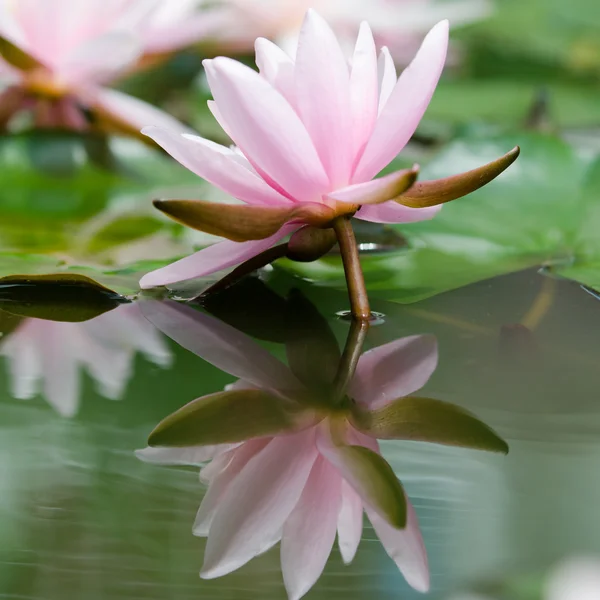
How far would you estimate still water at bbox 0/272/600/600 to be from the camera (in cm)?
22

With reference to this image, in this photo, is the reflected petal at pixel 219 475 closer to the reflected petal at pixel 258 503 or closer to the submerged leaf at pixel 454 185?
the reflected petal at pixel 258 503

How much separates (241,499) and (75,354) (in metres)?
0.17

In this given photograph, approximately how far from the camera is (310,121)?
0.37 m

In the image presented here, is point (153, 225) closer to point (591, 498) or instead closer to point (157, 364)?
point (157, 364)

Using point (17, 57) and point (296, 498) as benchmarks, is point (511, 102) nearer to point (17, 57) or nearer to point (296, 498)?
point (17, 57)

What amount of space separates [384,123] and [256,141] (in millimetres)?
63

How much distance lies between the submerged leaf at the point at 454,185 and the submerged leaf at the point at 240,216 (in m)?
0.05

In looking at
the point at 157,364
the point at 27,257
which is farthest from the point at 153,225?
the point at 157,364

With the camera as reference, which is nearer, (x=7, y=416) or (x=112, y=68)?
(x=7, y=416)

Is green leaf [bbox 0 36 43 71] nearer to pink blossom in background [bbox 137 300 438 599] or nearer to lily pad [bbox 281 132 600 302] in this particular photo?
lily pad [bbox 281 132 600 302]

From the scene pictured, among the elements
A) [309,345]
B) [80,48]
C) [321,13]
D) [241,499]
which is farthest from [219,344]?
[321,13]

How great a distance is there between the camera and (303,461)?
0.90 ft

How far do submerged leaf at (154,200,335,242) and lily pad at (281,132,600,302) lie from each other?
0.10 metres

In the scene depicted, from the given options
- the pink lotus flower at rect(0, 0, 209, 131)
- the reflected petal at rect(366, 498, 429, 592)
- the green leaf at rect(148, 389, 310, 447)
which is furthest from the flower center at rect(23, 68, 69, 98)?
the reflected petal at rect(366, 498, 429, 592)
